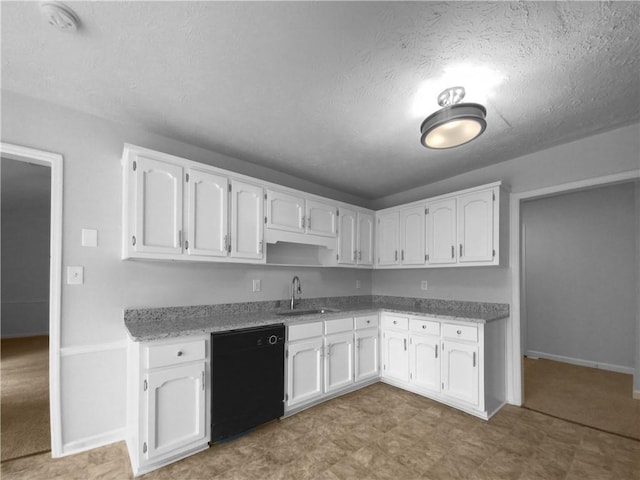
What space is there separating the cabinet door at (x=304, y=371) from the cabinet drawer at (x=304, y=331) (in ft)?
0.16

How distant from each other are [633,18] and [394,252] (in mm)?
2748

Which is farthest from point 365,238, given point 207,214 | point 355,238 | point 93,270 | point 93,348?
point 93,348

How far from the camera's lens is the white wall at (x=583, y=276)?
12.7ft

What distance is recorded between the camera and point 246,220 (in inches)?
107

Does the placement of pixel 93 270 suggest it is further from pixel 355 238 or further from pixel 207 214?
pixel 355 238

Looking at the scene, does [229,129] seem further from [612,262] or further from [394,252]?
[612,262]

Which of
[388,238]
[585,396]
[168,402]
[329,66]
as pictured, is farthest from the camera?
[388,238]

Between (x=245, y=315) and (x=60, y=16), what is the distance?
2.38 m

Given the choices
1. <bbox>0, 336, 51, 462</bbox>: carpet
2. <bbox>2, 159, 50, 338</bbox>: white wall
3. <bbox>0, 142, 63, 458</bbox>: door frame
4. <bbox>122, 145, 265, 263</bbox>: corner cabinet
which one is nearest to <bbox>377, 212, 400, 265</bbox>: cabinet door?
<bbox>122, 145, 265, 263</bbox>: corner cabinet

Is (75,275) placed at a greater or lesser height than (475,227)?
lesser

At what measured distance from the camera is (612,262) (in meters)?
3.98

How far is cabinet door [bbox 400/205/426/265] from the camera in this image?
350 cm

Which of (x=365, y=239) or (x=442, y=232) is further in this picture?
(x=365, y=239)

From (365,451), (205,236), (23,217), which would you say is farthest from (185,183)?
(23,217)
